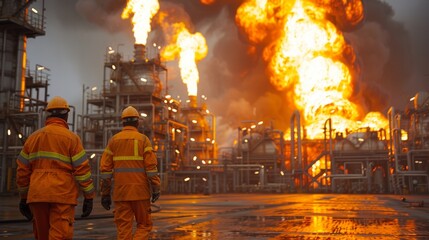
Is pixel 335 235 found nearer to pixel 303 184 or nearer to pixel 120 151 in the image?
pixel 120 151

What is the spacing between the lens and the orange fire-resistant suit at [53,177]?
14.4 feet

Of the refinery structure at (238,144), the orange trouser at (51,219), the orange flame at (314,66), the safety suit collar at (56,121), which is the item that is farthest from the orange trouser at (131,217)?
the orange flame at (314,66)

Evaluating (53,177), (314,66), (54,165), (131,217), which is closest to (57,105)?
(54,165)

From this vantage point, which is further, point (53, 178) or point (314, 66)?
point (314, 66)

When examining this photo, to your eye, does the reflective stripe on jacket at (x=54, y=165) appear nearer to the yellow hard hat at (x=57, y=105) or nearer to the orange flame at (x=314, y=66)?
the yellow hard hat at (x=57, y=105)

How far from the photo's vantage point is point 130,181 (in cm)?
560

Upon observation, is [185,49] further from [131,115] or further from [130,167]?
[130,167]

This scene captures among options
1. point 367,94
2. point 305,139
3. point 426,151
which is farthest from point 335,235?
point 367,94

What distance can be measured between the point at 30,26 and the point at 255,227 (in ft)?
103

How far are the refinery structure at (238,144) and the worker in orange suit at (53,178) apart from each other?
1252 inches

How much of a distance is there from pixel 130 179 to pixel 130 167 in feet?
0.50

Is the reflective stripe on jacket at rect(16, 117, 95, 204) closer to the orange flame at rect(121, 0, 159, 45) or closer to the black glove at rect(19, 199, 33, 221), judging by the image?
the black glove at rect(19, 199, 33, 221)

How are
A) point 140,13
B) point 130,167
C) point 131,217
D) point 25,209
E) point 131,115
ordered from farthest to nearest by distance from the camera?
1. point 140,13
2. point 131,115
3. point 130,167
4. point 131,217
5. point 25,209

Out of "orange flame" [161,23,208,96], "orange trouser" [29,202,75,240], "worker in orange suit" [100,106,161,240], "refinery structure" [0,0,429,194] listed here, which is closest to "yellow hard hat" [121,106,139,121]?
"worker in orange suit" [100,106,161,240]
